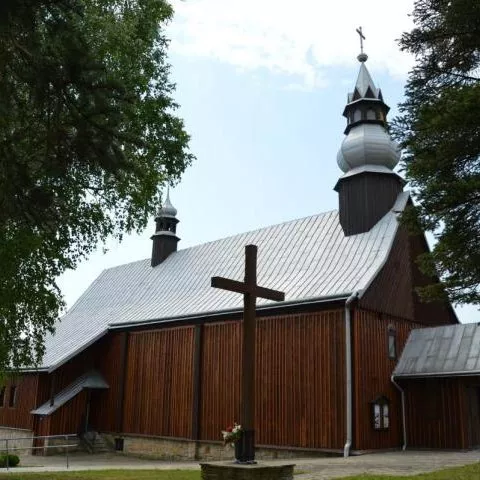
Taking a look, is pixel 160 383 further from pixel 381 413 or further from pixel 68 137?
pixel 68 137

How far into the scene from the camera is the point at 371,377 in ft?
60.8

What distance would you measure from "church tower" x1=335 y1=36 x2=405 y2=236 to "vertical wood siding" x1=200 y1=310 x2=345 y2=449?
4805 millimetres

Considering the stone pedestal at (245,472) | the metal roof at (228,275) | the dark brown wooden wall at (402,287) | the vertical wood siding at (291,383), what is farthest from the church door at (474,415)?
the stone pedestal at (245,472)

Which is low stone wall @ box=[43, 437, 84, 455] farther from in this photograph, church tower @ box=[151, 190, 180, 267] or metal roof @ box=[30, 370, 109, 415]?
church tower @ box=[151, 190, 180, 267]

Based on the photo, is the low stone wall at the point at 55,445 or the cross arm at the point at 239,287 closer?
the cross arm at the point at 239,287

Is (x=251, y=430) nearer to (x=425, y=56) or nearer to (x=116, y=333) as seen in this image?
(x=425, y=56)

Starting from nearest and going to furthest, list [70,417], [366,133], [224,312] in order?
[224,312], [366,133], [70,417]

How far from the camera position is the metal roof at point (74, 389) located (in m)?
24.8

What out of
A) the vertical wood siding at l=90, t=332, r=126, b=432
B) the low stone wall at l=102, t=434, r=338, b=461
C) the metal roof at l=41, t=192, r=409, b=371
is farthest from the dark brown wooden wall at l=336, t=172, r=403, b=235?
the vertical wood siding at l=90, t=332, r=126, b=432

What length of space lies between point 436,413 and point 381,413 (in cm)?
173

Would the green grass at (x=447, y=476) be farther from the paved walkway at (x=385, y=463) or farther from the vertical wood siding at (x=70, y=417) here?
the vertical wood siding at (x=70, y=417)

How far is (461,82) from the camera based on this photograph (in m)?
12.3

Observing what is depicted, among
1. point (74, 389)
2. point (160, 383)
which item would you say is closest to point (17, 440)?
point (74, 389)

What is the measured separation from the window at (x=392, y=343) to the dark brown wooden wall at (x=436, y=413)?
0.92 metres
